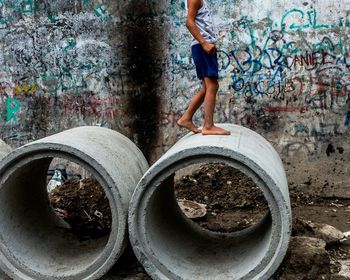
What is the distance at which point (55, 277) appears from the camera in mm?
5328

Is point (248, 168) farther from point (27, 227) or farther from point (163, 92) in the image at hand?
point (163, 92)

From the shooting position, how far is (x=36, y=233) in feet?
20.0

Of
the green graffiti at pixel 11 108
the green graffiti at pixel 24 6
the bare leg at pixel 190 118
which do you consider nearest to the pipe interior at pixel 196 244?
the bare leg at pixel 190 118

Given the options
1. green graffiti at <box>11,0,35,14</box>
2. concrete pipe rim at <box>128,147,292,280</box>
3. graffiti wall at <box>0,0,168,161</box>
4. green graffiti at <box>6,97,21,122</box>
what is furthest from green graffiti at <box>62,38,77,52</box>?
concrete pipe rim at <box>128,147,292,280</box>

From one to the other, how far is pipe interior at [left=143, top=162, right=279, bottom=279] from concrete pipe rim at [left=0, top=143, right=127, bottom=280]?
0.81 ft

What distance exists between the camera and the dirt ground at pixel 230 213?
18.3 feet

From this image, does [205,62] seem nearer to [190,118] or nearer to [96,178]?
[190,118]

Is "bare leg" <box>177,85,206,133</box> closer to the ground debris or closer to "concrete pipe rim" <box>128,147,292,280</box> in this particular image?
"concrete pipe rim" <box>128,147,292,280</box>

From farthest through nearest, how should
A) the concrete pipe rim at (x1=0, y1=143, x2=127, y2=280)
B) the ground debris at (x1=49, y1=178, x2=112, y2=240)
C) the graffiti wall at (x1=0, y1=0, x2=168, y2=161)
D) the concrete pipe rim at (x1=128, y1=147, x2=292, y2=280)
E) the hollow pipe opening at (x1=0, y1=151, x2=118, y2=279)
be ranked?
the graffiti wall at (x1=0, y1=0, x2=168, y2=161), the ground debris at (x1=49, y1=178, x2=112, y2=240), the hollow pipe opening at (x1=0, y1=151, x2=118, y2=279), the concrete pipe rim at (x1=0, y1=143, x2=127, y2=280), the concrete pipe rim at (x1=128, y1=147, x2=292, y2=280)

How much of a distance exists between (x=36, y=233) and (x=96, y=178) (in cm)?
133

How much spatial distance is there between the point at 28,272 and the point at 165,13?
4583 millimetres

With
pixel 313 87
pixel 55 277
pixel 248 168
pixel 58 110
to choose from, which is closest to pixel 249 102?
pixel 313 87

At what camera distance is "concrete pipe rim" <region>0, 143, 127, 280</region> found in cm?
513

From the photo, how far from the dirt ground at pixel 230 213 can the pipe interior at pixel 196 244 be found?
13.6 inches
